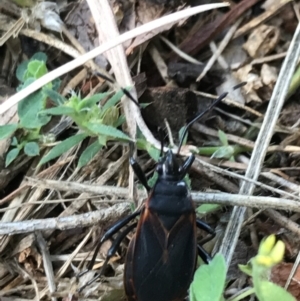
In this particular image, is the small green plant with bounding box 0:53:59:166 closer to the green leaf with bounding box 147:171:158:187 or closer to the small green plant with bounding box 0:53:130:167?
the small green plant with bounding box 0:53:130:167

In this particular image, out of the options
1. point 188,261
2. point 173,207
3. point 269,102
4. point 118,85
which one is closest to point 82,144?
point 118,85

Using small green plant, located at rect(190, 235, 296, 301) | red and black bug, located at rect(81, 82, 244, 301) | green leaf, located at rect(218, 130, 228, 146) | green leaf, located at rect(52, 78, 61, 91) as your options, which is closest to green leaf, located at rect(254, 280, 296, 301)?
small green plant, located at rect(190, 235, 296, 301)

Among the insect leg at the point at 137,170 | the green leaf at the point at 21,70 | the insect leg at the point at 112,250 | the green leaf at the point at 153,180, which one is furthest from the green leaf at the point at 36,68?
the insect leg at the point at 112,250

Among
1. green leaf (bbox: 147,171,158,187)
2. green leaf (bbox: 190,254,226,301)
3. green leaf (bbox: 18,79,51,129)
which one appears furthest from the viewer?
green leaf (bbox: 147,171,158,187)

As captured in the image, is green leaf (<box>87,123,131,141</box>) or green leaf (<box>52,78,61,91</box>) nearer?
green leaf (<box>87,123,131,141</box>)

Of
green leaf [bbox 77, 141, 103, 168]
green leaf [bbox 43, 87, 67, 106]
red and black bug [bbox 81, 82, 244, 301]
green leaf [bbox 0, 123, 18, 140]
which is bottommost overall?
red and black bug [bbox 81, 82, 244, 301]

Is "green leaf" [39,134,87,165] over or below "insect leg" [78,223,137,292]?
over

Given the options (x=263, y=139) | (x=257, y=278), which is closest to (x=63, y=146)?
(x=263, y=139)
